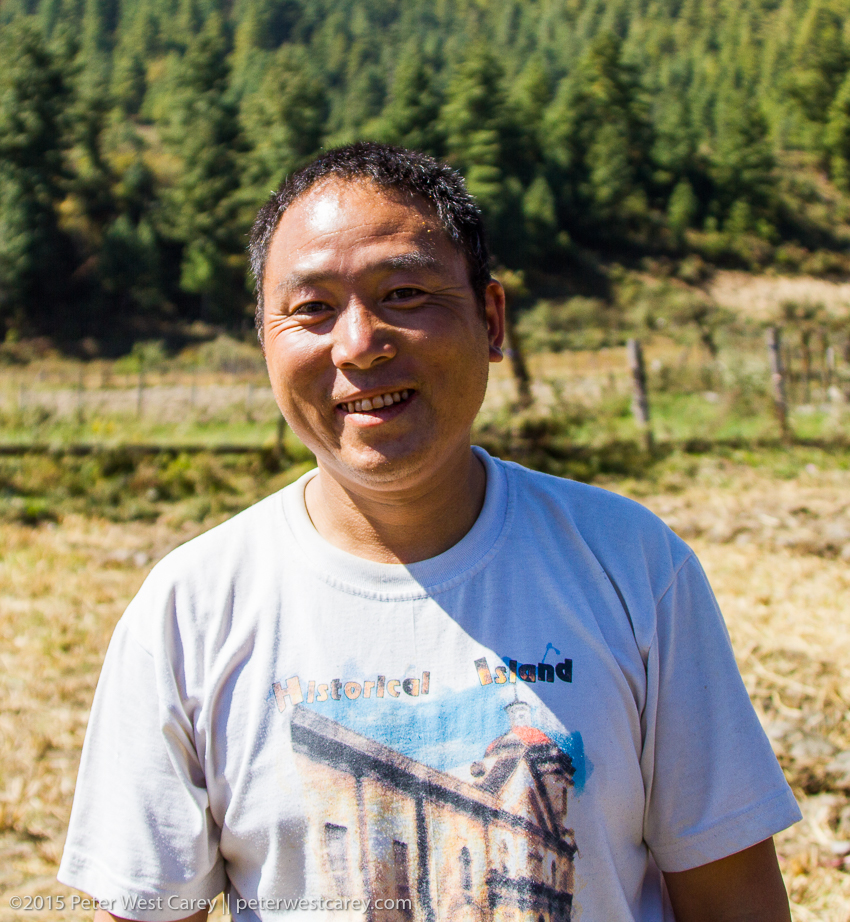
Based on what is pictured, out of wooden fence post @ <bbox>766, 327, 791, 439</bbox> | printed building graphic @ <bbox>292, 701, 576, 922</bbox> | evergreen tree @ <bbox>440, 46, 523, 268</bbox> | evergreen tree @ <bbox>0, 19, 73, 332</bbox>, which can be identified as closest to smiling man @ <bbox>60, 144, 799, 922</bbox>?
printed building graphic @ <bbox>292, 701, 576, 922</bbox>

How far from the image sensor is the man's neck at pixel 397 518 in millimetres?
1391

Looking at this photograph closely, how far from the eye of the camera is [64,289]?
45.5 metres

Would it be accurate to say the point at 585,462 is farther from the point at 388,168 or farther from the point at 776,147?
the point at 776,147

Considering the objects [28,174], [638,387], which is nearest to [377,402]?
[638,387]

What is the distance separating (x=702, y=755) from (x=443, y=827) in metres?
0.42

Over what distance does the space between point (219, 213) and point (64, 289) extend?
952cm

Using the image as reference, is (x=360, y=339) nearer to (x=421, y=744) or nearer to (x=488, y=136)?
(x=421, y=744)

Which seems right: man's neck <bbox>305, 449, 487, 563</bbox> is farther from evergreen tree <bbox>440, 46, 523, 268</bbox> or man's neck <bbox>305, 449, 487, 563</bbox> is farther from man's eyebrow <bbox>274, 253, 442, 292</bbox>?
evergreen tree <bbox>440, 46, 523, 268</bbox>

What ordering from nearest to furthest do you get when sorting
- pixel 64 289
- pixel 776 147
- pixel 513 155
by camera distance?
1. pixel 64 289
2. pixel 513 155
3. pixel 776 147

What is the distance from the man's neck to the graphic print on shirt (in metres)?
0.26

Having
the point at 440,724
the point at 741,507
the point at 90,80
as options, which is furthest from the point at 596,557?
the point at 90,80

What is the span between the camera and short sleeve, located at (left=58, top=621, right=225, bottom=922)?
1249 mm

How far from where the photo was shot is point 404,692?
1.27 meters

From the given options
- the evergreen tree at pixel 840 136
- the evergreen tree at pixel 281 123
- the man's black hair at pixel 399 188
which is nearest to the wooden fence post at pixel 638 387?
the man's black hair at pixel 399 188
